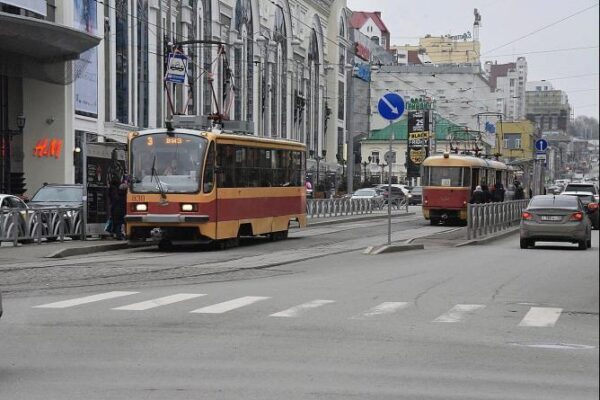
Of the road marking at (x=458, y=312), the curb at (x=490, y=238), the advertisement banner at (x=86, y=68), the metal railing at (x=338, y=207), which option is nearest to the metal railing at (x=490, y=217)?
the curb at (x=490, y=238)

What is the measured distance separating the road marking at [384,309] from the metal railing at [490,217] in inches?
586

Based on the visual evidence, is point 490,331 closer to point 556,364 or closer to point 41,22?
point 556,364

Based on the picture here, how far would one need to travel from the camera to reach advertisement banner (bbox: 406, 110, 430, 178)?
2584 inches

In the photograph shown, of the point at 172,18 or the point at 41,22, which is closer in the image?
the point at 41,22

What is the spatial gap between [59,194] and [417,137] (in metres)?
42.1

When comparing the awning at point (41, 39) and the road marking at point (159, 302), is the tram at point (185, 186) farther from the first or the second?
the awning at point (41, 39)

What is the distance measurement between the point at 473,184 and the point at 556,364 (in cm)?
2984

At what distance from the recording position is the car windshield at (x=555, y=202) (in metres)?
23.4

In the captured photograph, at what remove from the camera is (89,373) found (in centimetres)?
770

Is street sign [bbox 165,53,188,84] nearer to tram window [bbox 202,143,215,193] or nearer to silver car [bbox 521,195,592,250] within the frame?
tram window [bbox 202,143,215,193]

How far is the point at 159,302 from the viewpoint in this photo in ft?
40.3

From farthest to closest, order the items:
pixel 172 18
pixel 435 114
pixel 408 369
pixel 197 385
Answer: pixel 435 114 → pixel 172 18 → pixel 408 369 → pixel 197 385

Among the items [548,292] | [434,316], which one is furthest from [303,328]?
[548,292]

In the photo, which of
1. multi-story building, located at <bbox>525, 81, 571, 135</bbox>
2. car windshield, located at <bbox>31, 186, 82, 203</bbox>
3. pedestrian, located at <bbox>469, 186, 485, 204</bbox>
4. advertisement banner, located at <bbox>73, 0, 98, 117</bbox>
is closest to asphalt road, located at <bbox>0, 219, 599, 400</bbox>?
multi-story building, located at <bbox>525, 81, 571, 135</bbox>
